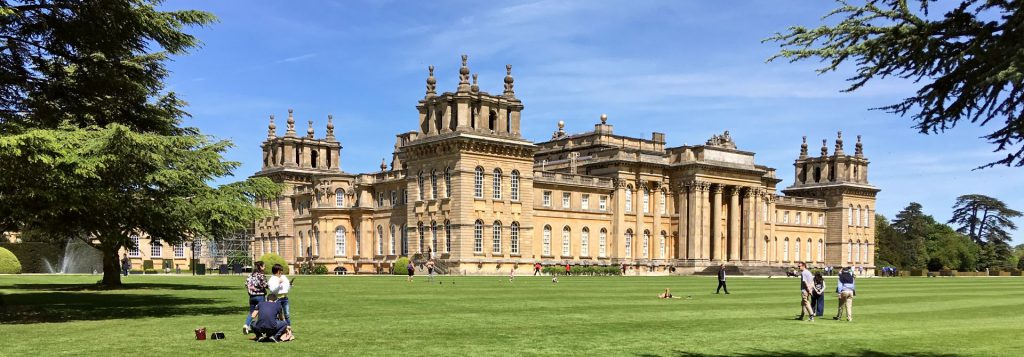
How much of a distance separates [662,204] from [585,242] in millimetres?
8759

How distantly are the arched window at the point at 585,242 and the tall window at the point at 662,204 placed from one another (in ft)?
24.8

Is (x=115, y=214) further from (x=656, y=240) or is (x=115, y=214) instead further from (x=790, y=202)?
(x=790, y=202)

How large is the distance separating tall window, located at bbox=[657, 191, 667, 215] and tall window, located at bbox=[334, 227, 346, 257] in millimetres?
26861

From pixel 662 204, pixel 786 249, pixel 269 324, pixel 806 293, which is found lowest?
pixel 786 249

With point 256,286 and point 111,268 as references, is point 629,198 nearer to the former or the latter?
point 111,268

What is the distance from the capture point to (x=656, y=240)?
86125mm

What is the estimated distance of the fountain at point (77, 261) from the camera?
70.3 m

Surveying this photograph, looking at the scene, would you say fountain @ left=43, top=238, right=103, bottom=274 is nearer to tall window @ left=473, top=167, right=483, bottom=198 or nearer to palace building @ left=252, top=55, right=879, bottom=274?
palace building @ left=252, top=55, right=879, bottom=274

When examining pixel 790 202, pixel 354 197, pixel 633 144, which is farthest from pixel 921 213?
pixel 354 197

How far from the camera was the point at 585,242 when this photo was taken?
82000 millimetres

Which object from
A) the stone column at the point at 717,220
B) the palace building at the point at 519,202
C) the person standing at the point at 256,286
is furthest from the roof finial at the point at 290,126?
the person standing at the point at 256,286

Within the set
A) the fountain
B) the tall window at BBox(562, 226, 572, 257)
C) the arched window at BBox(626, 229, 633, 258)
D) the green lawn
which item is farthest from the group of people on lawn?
the arched window at BBox(626, 229, 633, 258)

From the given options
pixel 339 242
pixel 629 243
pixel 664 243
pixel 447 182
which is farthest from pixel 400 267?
pixel 664 243

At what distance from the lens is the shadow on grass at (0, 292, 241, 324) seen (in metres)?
23.7
